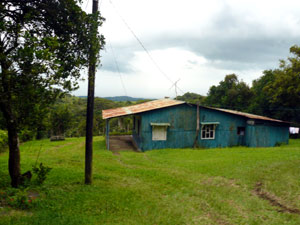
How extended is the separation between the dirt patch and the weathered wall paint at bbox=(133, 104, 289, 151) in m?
10.4

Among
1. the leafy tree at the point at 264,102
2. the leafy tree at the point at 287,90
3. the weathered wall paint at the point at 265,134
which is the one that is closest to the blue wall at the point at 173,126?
the weathered wall paint at the point at 265,134

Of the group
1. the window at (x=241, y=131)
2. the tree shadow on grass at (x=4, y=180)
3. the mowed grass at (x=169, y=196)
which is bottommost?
the mowed grass at (x=169, y=196)

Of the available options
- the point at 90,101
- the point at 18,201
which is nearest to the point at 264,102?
the point at 90,101

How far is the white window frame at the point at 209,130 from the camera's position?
774 inches

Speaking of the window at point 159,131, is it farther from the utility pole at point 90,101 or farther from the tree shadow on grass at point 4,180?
the tree shadow on grass at point 4,180

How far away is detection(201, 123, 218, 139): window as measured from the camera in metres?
19.7

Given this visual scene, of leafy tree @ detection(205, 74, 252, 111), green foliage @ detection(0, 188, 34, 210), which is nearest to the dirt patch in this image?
green foliage @ detection(0, 188, 34, 210)

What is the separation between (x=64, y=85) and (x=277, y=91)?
31.0 metres

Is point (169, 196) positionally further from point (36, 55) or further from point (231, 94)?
point (231, 94)

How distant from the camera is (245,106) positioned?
41688 millimetres

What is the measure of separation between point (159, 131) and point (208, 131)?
4463 mm

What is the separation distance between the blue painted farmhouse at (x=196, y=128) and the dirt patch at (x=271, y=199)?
1037 cm

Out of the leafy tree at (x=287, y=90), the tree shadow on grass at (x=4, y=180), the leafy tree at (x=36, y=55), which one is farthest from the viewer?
the leafy tree at (x=287, y=90)

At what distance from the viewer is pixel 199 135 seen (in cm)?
1952
